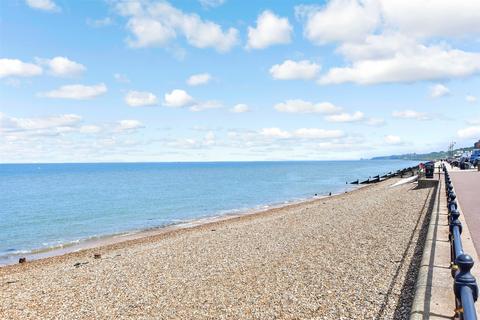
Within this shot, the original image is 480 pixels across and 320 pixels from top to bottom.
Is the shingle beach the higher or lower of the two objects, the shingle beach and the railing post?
the lower

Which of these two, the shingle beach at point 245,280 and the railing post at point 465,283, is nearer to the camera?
the railing post at point 465,283

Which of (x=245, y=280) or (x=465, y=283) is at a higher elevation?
(x=465, y=283)

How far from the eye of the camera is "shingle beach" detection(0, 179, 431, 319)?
8.83 m

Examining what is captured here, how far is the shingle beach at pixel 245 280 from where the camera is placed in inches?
348

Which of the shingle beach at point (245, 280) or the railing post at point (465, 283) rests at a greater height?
the railing post at point (465, 283)

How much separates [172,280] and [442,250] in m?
7.23

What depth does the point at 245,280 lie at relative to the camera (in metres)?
11.1

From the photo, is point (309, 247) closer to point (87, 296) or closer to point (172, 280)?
point (172, 280)

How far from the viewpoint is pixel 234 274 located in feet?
39.1

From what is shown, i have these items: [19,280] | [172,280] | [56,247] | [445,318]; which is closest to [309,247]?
[172,280]

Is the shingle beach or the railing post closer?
the railing post

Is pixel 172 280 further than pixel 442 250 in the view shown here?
Yes

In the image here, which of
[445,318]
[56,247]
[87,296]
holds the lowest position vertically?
[56,247]

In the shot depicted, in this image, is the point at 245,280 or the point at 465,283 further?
the point at 245,280
